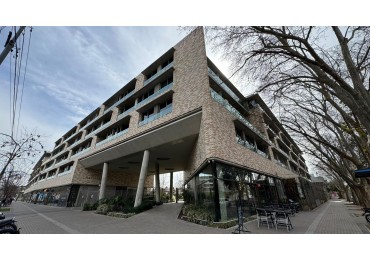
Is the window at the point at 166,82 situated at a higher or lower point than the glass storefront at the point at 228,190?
higher

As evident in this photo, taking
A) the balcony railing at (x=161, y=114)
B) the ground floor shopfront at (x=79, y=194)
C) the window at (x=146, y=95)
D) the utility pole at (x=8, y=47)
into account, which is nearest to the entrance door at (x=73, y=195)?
the ground floor shopfront at (x=79, y=194)

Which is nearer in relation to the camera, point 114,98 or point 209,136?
point 209,136

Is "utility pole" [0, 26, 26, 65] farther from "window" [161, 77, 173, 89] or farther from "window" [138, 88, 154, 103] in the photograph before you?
"window" [138, 88, 154, 103]

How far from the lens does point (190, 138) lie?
48.3 ft

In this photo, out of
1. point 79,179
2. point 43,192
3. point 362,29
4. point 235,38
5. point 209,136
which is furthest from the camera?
point 43,192

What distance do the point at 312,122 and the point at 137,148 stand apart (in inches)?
643

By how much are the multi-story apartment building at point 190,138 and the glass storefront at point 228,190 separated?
54 mm

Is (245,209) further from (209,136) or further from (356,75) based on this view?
(356,75)

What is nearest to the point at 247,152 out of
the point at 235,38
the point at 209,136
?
the point at 209,136

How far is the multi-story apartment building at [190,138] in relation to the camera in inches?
438

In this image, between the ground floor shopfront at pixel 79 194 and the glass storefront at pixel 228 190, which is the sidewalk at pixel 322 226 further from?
the ground floor shopfront at pixel 79 194

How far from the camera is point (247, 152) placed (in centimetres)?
1512

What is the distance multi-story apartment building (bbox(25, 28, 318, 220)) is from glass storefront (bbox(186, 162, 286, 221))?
5 cm

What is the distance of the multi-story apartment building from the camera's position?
11136mm
